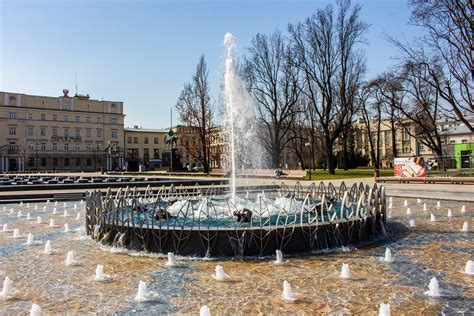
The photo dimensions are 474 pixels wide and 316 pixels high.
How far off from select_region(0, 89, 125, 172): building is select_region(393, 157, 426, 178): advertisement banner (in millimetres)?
62916

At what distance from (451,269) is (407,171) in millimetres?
22945

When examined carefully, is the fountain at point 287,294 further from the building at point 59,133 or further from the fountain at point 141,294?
the building at point 59,133

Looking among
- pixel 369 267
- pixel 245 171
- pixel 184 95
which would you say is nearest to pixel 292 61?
pixel 245 171

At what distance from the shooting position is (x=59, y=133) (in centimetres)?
8850

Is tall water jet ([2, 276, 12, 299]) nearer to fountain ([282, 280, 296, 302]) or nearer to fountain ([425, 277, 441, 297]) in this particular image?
fountain ([282, 280, 296, 302])

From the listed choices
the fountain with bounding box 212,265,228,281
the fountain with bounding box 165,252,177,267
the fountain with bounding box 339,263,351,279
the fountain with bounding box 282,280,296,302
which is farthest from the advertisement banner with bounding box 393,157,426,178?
the fountain with bounding box 282,280,296,302

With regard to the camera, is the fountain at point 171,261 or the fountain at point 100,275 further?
the fountain at point 171,261

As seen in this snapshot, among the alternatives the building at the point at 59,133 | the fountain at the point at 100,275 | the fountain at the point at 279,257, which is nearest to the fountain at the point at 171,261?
the fountain at the point at 100,275

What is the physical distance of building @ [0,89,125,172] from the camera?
82188 millimetres

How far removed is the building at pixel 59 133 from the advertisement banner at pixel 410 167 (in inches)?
2477

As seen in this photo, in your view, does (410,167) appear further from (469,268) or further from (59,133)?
(59,133)

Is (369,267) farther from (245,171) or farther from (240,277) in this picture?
(245,171)

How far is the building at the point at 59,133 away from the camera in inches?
3236

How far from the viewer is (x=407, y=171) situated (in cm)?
2895
